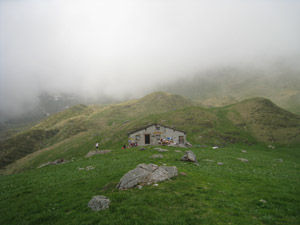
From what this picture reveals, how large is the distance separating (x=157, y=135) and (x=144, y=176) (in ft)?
126

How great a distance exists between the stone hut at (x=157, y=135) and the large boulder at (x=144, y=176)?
119ft

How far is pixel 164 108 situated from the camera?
156 metres

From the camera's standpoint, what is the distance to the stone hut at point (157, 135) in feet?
177

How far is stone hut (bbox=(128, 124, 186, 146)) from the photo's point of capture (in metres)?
54.0

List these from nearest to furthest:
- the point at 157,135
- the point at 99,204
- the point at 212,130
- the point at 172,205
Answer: the point at 172,205 < the point at 99,204 < the point at 157,135 < the point at 212,130

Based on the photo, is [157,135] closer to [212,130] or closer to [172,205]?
[212,130]

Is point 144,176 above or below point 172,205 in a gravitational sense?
below

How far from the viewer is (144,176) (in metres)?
15.8

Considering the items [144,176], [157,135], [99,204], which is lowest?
[157,135]

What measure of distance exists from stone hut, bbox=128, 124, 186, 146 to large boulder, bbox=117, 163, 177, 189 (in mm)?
36335

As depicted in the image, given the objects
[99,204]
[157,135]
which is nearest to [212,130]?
[157,135]

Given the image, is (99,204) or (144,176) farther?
(144,176)

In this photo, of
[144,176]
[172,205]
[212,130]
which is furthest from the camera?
[212,130]

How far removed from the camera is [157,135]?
5419 cm
